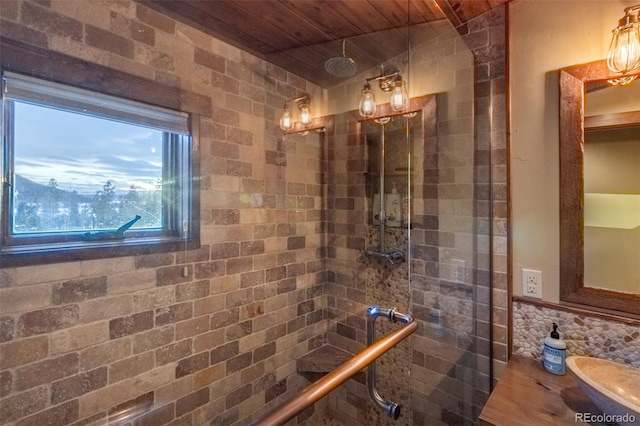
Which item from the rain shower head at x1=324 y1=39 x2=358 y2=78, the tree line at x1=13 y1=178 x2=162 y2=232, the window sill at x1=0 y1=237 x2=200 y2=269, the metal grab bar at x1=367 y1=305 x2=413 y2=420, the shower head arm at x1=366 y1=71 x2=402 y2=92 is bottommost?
the metal grab bar at x1=367 y1=305 x2=413 y2=420

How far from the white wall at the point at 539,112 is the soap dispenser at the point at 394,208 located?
1.92 feet

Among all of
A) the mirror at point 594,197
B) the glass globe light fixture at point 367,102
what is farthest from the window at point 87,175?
the mirror at point 594,197

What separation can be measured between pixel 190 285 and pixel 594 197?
182 centimetres

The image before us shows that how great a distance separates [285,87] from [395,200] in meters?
0.97

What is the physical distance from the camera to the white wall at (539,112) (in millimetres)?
1232

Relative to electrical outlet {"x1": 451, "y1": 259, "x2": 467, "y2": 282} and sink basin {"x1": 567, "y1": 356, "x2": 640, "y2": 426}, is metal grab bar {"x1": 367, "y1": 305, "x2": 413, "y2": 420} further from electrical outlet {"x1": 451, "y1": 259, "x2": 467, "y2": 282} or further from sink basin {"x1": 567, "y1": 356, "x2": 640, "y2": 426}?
sink basin {"x1": 567, "y1": 356, "x2": 640, "y2": 426}

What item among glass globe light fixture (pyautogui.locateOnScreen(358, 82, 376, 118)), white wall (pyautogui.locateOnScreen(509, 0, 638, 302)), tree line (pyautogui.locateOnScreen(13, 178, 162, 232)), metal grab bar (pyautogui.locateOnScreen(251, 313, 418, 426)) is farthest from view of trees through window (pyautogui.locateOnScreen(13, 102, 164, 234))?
white wall (pyautogui.locateOnScreen(509, 0, 638, 302))

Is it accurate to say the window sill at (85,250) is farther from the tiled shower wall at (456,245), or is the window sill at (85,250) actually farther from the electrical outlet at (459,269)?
the electrical outlet at (459,269)

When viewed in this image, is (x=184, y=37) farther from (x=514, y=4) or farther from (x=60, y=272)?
(x=514, y=4)

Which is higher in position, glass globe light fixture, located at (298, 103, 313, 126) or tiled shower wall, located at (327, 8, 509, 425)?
glass globe light fixture, located at (298, 103, 313, 126)

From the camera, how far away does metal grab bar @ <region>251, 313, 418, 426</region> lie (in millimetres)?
691

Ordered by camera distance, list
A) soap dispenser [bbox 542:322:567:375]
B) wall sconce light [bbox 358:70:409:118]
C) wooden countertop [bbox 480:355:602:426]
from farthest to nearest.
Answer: wall sconce light [bbox 358:70:409:118] < soap dispenser [bbox 542:322:567:375] < wooden countertop [bbox 480:355:602:426]

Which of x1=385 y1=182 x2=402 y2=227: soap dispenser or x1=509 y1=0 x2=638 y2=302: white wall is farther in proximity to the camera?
x1=385 y1=182 x2=402 y2=227: soap dispenser

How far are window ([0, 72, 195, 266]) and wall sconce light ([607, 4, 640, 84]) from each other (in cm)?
180
